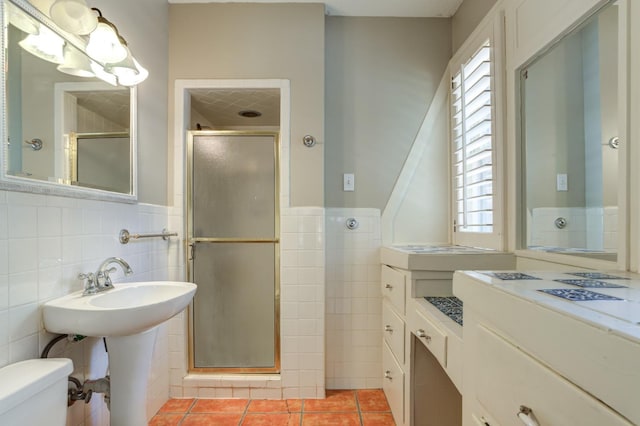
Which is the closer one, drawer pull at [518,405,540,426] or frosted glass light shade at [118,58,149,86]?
drawer pull at [518,405,540,426]

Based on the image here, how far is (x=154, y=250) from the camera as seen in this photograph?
182 centimetres

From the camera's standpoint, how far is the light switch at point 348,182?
211 cm

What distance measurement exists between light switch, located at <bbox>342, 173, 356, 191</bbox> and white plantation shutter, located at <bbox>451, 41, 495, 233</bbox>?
Result: 0.67m

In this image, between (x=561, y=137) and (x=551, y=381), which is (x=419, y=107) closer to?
(x=561, y=137)

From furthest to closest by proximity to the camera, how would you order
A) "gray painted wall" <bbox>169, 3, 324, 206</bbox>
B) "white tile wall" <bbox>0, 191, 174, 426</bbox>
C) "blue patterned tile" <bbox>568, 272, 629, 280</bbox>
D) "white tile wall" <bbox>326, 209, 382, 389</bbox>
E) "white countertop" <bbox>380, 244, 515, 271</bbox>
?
1. "white tile wall" <bbox>326, 209, 382, 389</bbox>
2. "gray painted wall" <bbox>169, 3, 324, 206</bbox>
3. "white countertop" <bbox>380, 244, 515, 271</bbox>
4. "white tile wall" <bbox>0, 191, 174, 426</bbox>
5. "blue patterned tile" <bbox>568, 272, 629, 280</bbox>

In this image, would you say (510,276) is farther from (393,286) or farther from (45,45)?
(45,45)

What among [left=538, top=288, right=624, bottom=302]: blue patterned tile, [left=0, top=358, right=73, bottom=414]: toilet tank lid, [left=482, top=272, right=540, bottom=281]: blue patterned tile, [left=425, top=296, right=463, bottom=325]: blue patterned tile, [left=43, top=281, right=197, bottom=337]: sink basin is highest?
[left=538, top=288, right=624, bottom=302]: blue patterned tile

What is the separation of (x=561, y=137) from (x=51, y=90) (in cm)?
194

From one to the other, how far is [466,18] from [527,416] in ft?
7.03

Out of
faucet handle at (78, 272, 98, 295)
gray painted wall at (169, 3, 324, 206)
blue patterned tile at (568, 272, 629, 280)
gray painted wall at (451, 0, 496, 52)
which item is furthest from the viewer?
gray painted wall at (169, 3, 324, 206)

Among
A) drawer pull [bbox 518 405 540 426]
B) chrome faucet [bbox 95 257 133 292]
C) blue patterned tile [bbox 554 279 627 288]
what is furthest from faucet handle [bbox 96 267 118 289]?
blue patterned tile [bbox 554 279 627 288]

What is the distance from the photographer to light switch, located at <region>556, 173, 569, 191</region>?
3.86 ft

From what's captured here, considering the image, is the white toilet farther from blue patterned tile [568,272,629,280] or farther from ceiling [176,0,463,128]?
ceiling [176,0,463,128]

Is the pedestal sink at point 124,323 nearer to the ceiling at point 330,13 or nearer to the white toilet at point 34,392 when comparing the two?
the white toilet at point 34,392
